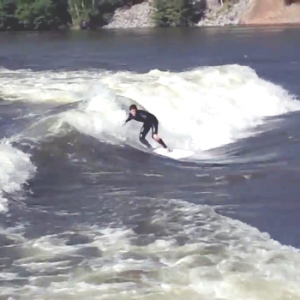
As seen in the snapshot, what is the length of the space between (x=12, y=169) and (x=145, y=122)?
5206 mm

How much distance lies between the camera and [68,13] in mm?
91812

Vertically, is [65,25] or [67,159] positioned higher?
[67,159]

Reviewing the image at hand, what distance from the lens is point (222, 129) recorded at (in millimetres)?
22094

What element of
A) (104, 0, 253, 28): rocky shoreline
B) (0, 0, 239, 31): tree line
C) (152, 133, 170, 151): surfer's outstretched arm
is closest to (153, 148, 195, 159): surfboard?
(152, 133, 170, 151): surfer's outstretched arm

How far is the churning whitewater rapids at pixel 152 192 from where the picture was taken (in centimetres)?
957

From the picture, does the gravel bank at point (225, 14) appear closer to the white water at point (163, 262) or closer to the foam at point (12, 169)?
the foam at point (12, 169)

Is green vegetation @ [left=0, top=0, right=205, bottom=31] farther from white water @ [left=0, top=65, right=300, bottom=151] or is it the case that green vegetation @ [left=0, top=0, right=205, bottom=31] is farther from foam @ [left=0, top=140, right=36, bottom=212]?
foam @ [left=0, top=140, right=36, bottom=212]

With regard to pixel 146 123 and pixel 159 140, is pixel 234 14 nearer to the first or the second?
pixel 146 123

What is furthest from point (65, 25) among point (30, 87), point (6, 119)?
point (6, 119)

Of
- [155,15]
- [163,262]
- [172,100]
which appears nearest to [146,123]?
[172,100]

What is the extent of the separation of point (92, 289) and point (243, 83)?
21278mm

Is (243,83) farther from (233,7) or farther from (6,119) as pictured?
(233,7)

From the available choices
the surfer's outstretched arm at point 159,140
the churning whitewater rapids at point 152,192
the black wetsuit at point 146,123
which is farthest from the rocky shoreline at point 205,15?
the surfer's outstretched arm at point 159,140

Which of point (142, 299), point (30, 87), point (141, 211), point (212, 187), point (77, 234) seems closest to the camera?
point (142, 299)
